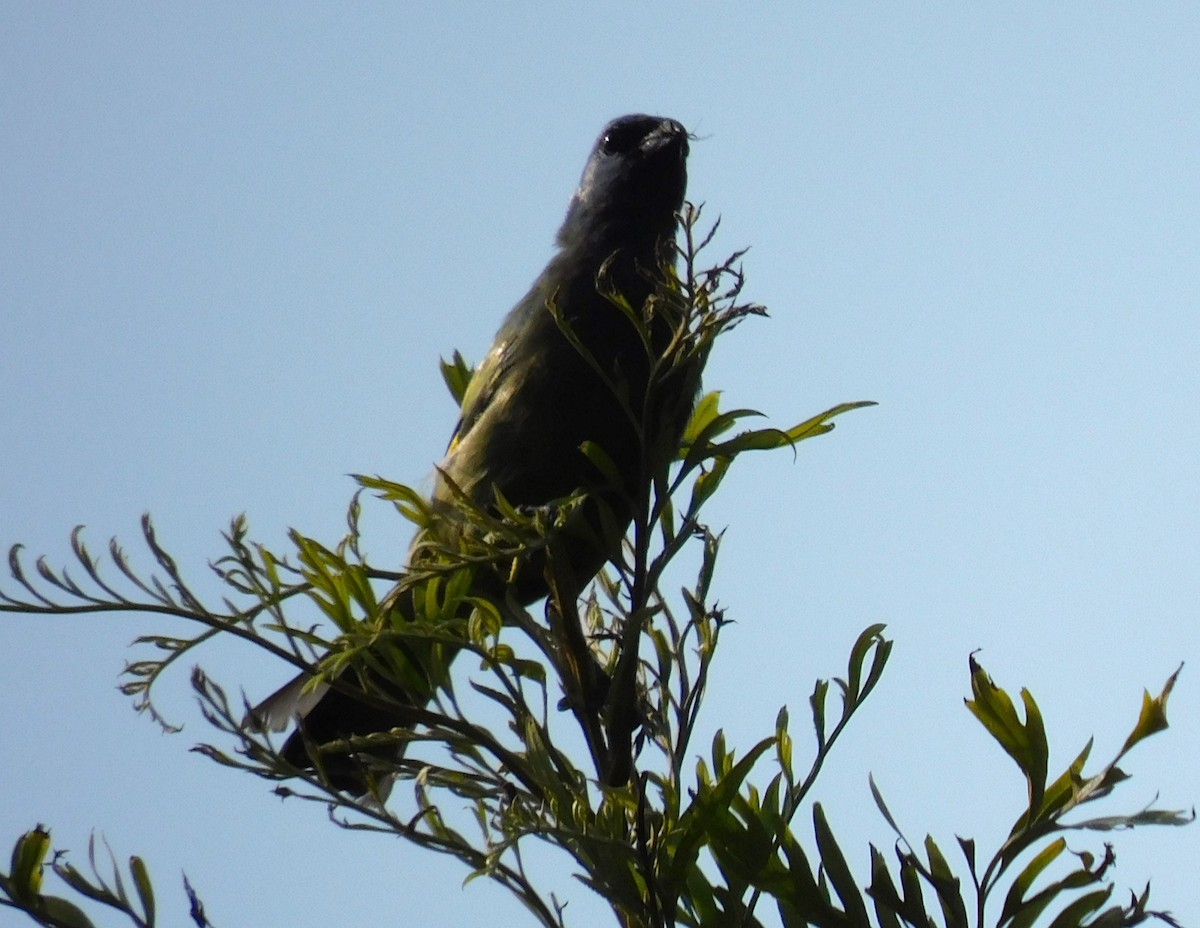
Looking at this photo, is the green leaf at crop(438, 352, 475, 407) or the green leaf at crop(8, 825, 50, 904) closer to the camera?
the green leaf at crop(8, 825, 50, 904)

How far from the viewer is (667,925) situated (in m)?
1.90

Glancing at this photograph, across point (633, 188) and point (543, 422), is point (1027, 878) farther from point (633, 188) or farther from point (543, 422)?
point (633, 188)

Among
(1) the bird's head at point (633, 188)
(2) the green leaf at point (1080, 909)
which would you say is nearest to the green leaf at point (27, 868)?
(2) the green leaf at point (1080, 909)

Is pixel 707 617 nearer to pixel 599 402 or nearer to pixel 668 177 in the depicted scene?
pixel 599 402

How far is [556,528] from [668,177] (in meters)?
2.18

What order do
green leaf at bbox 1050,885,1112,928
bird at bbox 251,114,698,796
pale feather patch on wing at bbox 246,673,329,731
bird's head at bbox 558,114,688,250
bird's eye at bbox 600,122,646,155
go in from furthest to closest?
1. bird's eye at bbox 600,122,646,155
2. bird's head at bbox 558,114,688,250
3. bird at bbox 251,114,698,796
4. pale feather patch on wing at bbox 246,673,329,731
5. green leaf at bbox 1050,885,1112,928

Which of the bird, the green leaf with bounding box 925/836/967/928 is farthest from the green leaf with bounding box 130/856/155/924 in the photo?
the green leaf with bounding box 925/836/967/928

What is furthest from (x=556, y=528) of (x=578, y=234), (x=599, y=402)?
(x=578, y=234)

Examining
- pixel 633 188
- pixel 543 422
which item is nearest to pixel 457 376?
pixel 543 422

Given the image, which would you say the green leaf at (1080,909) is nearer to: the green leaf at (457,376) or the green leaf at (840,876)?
the green leaf at (840,876)

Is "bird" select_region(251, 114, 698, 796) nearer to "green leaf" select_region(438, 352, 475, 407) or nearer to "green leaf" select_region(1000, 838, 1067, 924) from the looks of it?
"green leaf" select_region(438, 352, 475, 407)

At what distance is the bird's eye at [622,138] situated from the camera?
14.5 feet

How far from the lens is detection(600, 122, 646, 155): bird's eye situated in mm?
4434

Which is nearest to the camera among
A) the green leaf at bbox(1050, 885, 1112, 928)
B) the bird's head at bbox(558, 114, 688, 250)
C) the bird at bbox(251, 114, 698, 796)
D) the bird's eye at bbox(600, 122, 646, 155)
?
the green leaf at bbox(1050, 885, 1112, 928)
